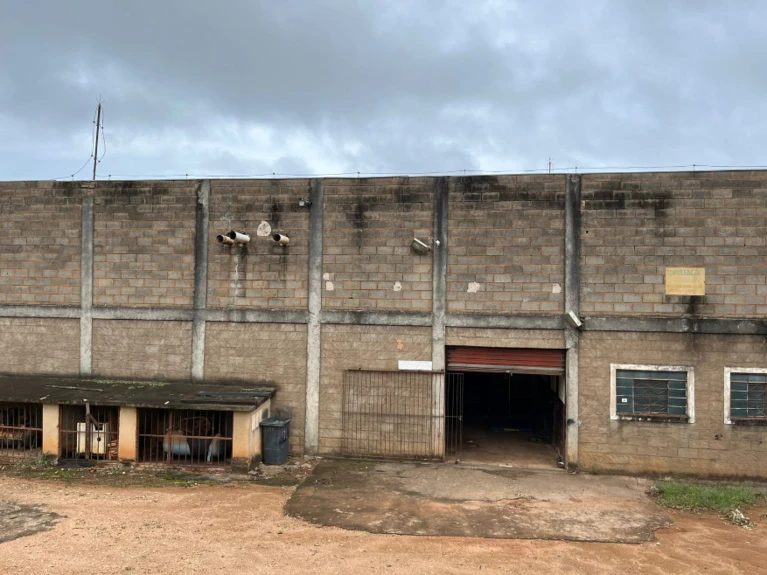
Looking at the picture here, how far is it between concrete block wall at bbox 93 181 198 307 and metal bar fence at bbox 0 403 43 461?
9.28ft

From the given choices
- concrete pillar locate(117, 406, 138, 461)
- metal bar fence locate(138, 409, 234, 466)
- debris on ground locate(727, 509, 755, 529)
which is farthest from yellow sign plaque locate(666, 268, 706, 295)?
concrete pillar locate(117, 406, 138, 461)

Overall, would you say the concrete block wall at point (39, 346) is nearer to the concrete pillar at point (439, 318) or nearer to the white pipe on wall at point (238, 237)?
the white pipe on wall at point (238, 237)

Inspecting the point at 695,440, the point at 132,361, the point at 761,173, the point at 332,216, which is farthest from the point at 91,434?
the point at 761,173

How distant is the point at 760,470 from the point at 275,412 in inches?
411

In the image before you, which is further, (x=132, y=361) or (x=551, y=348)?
(x=132, y=361)

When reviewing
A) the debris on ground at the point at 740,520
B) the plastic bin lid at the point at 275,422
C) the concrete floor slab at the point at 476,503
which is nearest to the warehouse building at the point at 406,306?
the plastic bin lid at the point at 275,422

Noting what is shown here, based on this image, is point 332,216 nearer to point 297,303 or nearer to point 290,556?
point 297,303

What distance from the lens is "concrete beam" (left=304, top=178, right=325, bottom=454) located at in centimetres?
1192

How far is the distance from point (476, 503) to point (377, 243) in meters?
5.84

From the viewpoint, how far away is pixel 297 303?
1211 centimetres

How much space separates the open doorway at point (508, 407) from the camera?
38.1 ft

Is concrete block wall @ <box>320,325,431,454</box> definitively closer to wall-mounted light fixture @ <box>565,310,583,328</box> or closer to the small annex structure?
the small annex structure

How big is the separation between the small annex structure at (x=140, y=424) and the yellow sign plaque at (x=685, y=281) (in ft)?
29.8

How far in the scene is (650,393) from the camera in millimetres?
11047
